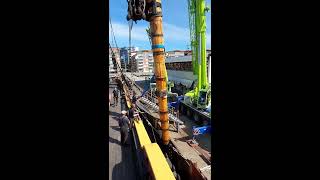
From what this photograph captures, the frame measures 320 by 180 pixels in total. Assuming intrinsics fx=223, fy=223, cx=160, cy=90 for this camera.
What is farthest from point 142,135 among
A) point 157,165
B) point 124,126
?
point 157,165

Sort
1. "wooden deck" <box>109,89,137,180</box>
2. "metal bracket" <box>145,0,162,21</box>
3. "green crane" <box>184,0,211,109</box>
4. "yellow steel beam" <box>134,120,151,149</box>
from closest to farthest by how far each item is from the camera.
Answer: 1. "wooden deck" <box>109,89,137,180</box>
2. "metal bracket" <box>145,0,162,21</box>
3. "yellow steel beam" <box>134,120,151,149</box>
4. "green crane" <box>184,0,211,109</box>

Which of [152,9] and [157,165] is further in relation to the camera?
[152,9]

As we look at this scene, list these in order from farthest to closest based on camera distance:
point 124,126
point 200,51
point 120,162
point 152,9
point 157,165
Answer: point 200,51
point 124,126
point 120,162
point 152,9
point 157,165

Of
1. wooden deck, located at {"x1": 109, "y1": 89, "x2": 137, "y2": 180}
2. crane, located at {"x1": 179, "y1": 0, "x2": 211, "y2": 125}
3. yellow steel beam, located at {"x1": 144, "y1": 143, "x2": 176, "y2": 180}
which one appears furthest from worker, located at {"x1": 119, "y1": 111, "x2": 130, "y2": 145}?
crane, located at {"x1": 179, "y1": 0, "x2": 211, "y2": 125}

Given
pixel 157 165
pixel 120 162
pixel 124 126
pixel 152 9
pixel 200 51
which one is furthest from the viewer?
pixel 200 51

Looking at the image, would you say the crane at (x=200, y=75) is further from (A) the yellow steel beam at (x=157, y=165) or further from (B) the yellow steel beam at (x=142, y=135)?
(A) the yellow steel beam at (x=157, y=165)

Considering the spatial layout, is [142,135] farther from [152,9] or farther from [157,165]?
[152,9]

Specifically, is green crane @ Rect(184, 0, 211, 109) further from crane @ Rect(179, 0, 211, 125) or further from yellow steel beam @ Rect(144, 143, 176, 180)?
yellow steel beam @ Rect(144, 143, 176, 180)

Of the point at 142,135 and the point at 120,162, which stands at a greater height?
the point at 142,135

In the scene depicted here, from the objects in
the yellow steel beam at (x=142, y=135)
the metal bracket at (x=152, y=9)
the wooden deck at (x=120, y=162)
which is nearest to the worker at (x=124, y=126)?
the wooden deck at (x=120, y=162)
